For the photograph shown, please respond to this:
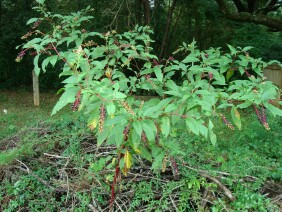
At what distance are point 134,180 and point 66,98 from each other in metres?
1.29

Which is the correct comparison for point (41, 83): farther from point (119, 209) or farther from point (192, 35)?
point (119, 209)

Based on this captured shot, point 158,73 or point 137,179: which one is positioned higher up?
point 158,73

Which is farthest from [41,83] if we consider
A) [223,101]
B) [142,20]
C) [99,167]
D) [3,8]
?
[223,101]

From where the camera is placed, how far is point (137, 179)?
9.58ft

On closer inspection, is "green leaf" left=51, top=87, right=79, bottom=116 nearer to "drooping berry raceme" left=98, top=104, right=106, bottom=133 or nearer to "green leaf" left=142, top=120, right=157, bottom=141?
"drooping berry raceme" left=98, top=104, right=106, bottom=133

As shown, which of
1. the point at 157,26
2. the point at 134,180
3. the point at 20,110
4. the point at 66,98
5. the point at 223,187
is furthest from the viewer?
the point at 157,26

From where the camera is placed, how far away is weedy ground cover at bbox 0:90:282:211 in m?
2.69

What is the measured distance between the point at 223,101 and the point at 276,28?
8.13 meters

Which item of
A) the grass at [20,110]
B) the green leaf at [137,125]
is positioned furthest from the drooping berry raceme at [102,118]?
the grass at [20,110]

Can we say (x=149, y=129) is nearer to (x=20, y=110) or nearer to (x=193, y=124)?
(x=193, y=124)

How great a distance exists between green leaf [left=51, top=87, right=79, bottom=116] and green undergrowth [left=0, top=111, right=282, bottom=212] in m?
0.80

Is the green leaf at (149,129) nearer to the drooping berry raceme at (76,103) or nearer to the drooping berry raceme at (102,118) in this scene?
the drooping berry raceme at (102,118)

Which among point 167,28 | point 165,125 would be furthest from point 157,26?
point 165,125

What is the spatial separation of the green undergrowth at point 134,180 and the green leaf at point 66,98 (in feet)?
2.61
